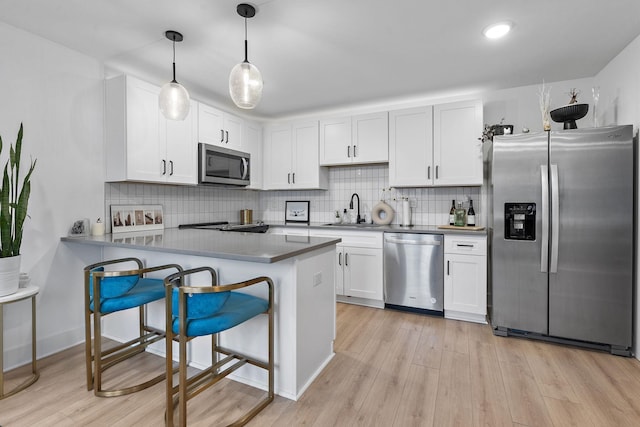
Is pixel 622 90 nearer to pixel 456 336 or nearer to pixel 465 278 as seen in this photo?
pixel 465 278

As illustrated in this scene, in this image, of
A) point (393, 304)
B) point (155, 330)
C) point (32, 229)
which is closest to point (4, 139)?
point (32, 229)

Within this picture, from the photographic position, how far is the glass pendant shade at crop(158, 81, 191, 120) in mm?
2055

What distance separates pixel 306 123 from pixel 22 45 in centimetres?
269

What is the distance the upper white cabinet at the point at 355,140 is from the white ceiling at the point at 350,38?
0.51m

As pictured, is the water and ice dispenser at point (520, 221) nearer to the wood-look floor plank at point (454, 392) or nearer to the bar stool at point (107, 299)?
the wood-look floor plank at point (454, 392)

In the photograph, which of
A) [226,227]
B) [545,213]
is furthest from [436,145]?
[226,227]

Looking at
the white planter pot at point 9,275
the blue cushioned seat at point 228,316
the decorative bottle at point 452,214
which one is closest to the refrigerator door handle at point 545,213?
the decorative bottle at point 452,214

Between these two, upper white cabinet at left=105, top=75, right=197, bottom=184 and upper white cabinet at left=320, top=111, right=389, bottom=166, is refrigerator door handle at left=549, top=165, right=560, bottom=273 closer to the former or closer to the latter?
upper white cabinet at left=320, top=111, right=389, bottom=166

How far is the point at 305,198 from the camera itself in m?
4.48

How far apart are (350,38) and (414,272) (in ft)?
7.34

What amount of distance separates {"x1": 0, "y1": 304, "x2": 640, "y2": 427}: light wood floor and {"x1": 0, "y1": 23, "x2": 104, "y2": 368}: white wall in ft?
1.02

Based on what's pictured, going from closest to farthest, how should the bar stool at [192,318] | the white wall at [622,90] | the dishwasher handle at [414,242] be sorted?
the bar stool at [192,318], the white wall at [622,90], the dishwasher handle at [414,242]

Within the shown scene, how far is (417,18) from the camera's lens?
2055 millimetres

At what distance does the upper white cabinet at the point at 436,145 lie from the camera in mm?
3221
